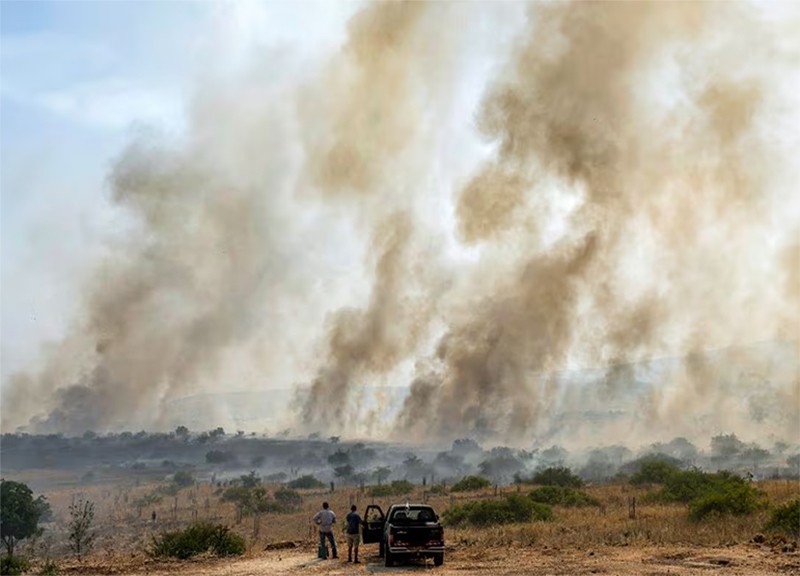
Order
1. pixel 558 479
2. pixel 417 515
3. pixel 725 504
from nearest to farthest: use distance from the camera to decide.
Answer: pixel 417 515 < pixel 725 504 < pixel 558 479

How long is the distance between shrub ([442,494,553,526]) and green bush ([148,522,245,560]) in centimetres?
1096

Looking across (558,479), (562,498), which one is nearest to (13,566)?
(562,498)

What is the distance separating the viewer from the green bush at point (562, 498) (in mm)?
44066

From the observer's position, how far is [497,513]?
3684 centimetres

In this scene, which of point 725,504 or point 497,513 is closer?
point 725,504

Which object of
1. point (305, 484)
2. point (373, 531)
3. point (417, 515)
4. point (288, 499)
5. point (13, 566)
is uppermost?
point (417, 515)

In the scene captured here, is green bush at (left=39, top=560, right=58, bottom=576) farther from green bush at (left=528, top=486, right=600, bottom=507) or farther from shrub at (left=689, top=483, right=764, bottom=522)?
green bush at (left=528, top=486, right=600, bottom=507)

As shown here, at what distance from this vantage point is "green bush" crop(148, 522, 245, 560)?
30078 mm

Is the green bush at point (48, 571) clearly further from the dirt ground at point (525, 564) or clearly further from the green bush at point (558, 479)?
the green bush at point (558, 479)

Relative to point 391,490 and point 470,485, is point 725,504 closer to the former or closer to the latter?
point 470,485

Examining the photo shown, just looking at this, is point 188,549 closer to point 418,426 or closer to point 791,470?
point 791,470

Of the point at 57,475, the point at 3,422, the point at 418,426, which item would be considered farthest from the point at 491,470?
the point at 3,422

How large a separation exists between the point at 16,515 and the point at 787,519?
43.6m

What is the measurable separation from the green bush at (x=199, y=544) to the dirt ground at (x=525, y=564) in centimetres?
112
